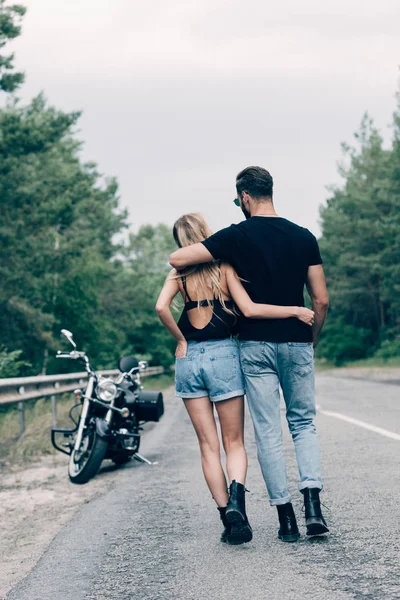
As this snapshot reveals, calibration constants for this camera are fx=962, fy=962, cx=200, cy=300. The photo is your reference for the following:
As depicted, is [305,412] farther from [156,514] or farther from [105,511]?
[105,511]

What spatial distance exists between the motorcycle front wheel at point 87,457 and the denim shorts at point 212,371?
3607 mm

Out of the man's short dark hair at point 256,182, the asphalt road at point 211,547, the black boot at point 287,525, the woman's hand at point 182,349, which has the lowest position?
the asphalt road at point 211,547

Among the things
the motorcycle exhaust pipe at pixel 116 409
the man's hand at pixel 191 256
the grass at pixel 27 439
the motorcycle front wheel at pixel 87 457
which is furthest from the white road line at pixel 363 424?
the man's hand at pixel 191 256

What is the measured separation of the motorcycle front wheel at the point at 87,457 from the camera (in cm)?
903

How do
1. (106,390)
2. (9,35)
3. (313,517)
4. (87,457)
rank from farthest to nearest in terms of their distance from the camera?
(9,35) → (106,390) → (87,457) → (313,517)

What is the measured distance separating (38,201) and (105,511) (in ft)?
89.2

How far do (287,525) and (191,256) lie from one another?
1609 millimetres

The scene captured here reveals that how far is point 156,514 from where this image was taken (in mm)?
6895

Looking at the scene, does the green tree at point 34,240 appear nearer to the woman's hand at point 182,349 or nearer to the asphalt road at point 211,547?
the asphalt road at point 211,547

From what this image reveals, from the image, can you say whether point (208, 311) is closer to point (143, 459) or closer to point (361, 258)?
point (143, 459)

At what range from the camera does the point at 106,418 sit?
950 cm

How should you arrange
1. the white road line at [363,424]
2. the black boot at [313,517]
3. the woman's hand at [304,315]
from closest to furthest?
Answer: the black boot at [313,517] < the woman's hand at [304,315] < the white road line at [363,424]

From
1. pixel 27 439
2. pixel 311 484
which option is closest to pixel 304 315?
pixel 311 484

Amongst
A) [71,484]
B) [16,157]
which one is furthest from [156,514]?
[16,157]
